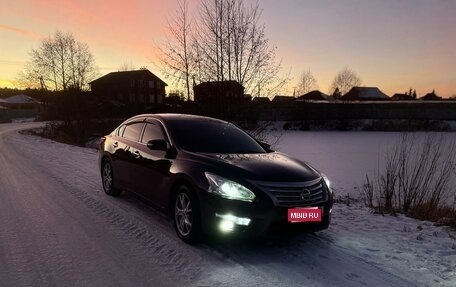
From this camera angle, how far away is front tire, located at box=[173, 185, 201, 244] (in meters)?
5.01

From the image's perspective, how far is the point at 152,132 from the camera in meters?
6.57

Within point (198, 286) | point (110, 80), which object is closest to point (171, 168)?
point (198, 286)

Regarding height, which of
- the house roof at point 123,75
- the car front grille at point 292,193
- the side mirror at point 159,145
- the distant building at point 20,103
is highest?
the house roof at point 123,75

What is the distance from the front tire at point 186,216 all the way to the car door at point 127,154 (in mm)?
1599

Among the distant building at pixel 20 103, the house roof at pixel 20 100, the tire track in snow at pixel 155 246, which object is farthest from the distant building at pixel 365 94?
the tire track in snow at pixel 155 246

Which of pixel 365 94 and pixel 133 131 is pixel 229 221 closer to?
pixel 133 131

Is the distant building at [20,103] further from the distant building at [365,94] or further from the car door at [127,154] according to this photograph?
the car door at [127,154]

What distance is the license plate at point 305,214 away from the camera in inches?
186

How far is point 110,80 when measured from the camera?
281 feet

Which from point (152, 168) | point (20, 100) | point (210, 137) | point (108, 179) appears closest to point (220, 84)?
point (108, 179)

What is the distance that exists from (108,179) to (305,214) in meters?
4.40

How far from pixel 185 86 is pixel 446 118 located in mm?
52363

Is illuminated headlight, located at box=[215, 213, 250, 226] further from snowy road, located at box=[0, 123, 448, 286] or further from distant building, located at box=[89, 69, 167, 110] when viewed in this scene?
distant building, located at box=[89, 69, 167, 110]

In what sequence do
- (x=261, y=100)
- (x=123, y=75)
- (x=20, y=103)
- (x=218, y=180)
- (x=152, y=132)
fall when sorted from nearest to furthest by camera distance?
(x=218, y=180)
(x=152, y=132)
(x=261, y=100)
(x=123, y=75)
(x=20, y=103)
